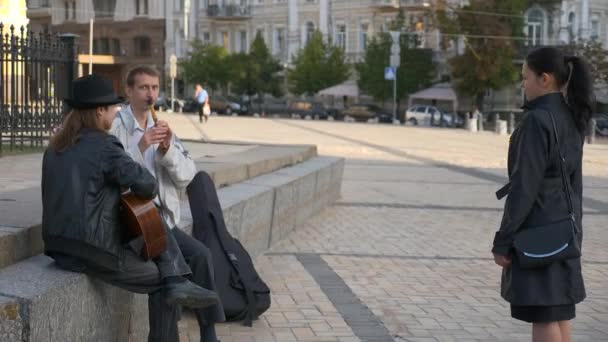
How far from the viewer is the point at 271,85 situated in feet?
240

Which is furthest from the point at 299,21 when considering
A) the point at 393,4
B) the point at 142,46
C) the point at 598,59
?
the point at 598,59

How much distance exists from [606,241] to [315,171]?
3.51m

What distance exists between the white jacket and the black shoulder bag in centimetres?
232

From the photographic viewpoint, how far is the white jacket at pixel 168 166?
6.47 m

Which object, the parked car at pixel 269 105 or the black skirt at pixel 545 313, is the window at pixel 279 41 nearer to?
the parked car at pixel 269 105

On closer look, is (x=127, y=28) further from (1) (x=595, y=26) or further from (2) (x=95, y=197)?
(2) (x=95, y=197)

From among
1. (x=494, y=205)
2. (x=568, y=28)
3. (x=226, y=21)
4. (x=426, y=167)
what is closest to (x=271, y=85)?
(x=226, y=21)

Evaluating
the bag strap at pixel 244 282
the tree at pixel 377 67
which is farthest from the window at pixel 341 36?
the bag strap at pixel 244 282

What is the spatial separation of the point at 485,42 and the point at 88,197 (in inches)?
2176

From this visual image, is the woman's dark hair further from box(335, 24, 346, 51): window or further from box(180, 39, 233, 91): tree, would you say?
box(180, 39, 233, 91): tree

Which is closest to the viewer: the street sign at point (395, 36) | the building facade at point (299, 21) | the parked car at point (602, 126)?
the parked car at point (602, 126)

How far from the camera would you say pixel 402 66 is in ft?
208

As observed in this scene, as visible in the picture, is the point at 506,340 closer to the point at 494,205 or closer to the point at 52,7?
the point at 494,205

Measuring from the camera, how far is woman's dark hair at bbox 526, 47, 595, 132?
5078mm
